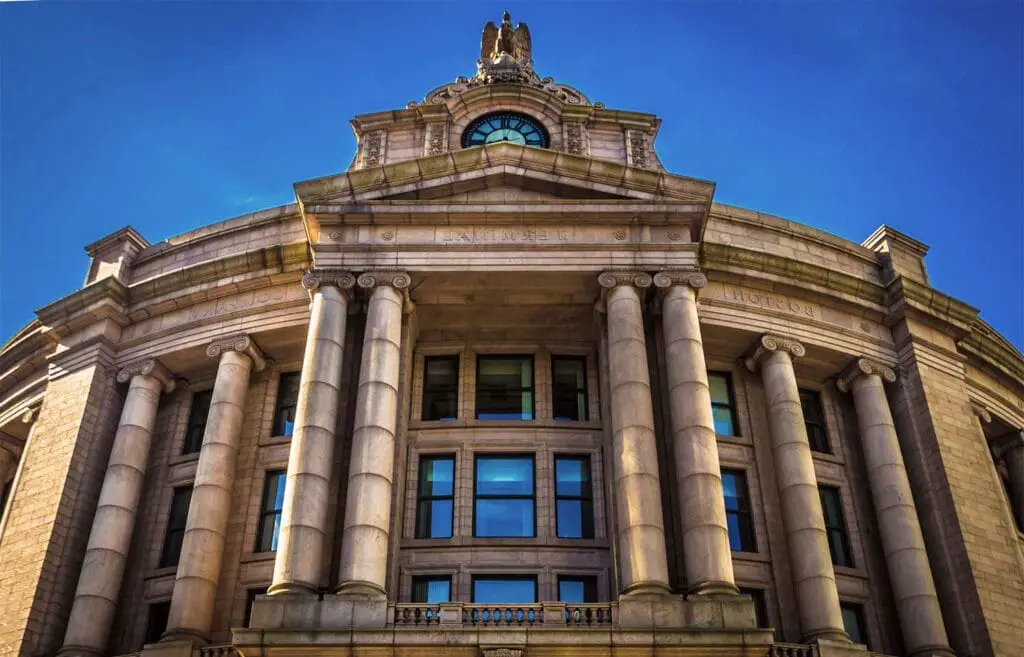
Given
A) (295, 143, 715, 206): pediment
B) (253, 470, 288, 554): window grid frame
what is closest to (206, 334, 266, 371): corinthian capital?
(253, 470, 288, 554): window grid frame

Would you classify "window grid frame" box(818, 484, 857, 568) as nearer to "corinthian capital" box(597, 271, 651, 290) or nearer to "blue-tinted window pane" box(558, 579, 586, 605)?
"blue-tinted window pane" box(558, 579, 586, 605)

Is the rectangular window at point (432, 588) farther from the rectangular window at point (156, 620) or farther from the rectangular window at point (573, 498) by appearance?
the rectangular window at point (156, 620)

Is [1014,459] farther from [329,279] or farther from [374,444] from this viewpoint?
[329,279]

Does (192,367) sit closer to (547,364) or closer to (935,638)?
(547,364)

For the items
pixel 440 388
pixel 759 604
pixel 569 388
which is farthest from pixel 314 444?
pixel 759 604

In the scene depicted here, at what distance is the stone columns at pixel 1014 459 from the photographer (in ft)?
126

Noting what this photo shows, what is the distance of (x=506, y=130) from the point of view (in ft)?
120

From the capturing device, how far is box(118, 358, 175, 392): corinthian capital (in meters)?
32.5

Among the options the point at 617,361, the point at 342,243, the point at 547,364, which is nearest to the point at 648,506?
the point at 617,361

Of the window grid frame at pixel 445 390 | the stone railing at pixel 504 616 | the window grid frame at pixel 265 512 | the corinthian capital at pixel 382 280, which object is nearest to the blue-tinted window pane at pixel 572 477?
the window grid frame at pixel 445 390

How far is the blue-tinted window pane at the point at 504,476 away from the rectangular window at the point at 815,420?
30.6 ft

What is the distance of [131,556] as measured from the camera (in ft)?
99.6

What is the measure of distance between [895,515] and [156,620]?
847 inches

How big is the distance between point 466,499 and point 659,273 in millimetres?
8451
